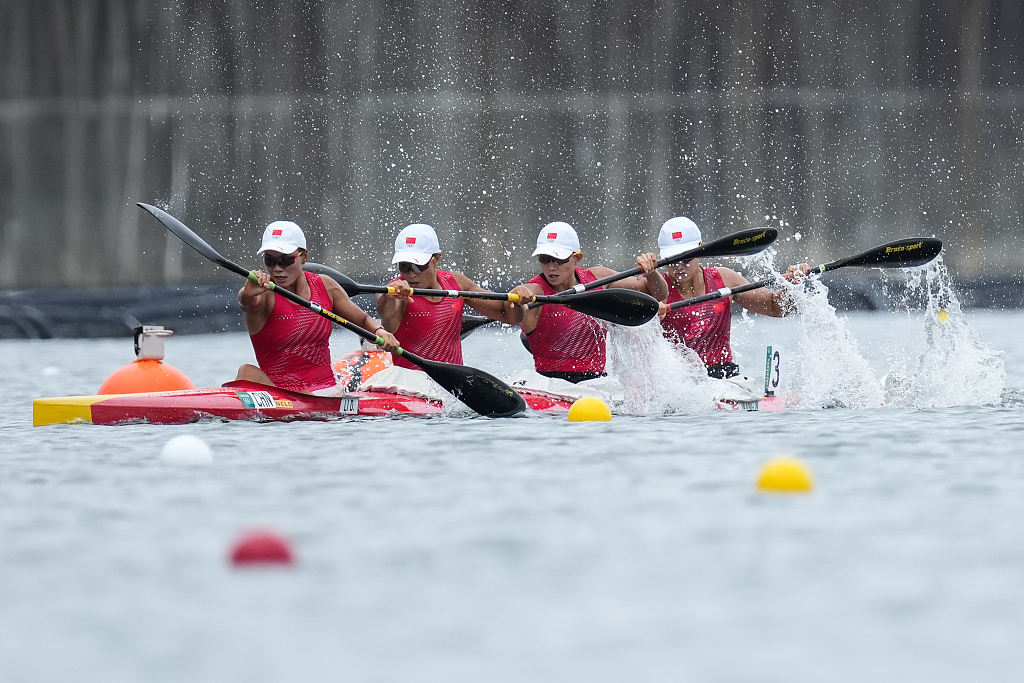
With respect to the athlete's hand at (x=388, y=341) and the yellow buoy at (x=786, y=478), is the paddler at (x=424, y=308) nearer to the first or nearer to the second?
the athlete's hand at (x=388, y=341)

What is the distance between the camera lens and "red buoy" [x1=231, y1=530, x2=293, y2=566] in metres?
3.86

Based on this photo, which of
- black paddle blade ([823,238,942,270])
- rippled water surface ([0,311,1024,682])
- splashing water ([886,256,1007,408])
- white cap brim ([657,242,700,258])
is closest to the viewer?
rippled water surface ([0,311,1024,682])

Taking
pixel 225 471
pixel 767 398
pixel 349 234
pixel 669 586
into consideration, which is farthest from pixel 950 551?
pixel 349 234

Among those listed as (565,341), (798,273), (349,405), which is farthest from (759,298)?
(349,405)

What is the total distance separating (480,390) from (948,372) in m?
3.04

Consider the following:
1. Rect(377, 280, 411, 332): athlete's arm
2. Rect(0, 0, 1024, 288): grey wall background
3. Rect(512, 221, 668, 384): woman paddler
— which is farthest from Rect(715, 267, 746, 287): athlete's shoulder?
Rect(0, 0, 1024, 288): grey wall background

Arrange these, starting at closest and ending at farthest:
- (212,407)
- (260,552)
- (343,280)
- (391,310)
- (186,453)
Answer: (260,552) < (186,453) < (212,407) < (391,310) < (343,280)

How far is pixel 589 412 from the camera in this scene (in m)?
7.88

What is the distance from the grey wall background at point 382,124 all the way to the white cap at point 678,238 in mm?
9238

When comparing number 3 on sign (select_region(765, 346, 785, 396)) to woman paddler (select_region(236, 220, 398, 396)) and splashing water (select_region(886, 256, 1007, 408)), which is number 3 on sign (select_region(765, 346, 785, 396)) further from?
woman paddler (select_region(236, 220, 398, 396))

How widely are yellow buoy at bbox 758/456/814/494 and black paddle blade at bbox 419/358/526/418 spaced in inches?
129

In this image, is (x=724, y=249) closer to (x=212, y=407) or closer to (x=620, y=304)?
(x=620, y=304)

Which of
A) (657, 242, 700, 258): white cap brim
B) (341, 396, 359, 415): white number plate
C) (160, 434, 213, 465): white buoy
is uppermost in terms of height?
(657, 242, 700, 258): white cap brim

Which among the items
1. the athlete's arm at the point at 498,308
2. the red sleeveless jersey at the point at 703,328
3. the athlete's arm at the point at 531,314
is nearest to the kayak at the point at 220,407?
the athlete's arm at the point at 498,308
